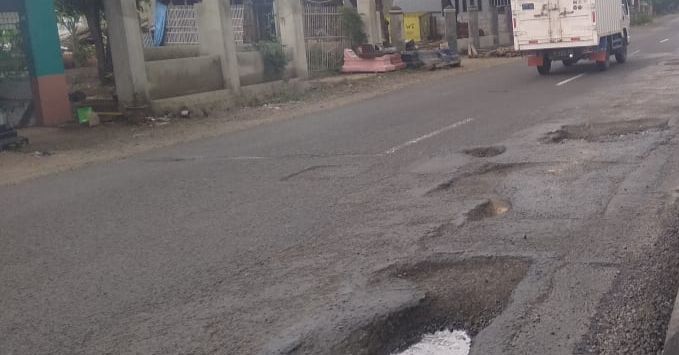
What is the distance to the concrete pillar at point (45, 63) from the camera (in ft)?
52.9

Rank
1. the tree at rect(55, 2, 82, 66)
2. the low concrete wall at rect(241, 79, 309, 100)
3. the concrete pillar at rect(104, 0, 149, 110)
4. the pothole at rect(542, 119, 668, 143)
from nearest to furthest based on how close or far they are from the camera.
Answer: the pothole at rect(542, 119, 668, 143), the concrete pillar at rect(104, 0, 149, 110), the low concrete wall at rect(241, 79, 309, 100), the tree at rect(55, 2, 82, 66)

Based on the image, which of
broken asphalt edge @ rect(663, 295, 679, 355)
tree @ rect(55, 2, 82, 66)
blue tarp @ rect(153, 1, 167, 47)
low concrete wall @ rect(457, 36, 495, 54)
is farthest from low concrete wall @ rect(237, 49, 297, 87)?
low concrete wall @ rect(457, 36, 495, 54)

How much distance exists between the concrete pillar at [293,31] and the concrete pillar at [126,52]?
242 inches

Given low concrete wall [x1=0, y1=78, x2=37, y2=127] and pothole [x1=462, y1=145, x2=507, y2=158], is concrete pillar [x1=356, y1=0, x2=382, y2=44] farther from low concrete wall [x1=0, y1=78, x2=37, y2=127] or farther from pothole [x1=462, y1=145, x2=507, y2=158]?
pothole [x1=462, y1=145, x2=507, y2=158]

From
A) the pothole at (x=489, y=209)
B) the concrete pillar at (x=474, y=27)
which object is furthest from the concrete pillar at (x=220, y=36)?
the concrete pillar at (x=474, y=27)

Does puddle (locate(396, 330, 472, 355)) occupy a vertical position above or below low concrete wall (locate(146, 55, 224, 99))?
below

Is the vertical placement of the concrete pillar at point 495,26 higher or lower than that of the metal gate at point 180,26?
lower

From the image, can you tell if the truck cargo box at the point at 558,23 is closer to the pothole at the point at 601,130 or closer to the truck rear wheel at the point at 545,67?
the truck rear wheel at the point at 545,67

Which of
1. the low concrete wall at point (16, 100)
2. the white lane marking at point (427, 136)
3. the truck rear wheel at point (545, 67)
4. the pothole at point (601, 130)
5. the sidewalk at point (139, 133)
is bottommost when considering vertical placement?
the pothole at point (601, 130)

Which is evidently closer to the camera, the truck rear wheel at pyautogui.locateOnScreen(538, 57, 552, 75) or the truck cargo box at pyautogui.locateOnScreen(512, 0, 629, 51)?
the truck cargo box at pyautogui.locateOnScreen(512, 0, 629, 51)

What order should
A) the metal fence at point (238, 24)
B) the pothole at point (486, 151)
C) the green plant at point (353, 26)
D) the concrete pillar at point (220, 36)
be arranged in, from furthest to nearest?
the metal fence at point (238, 24) → the green plant at point (353, 26) → the concrete pillar at point (220, 36) → the pothole at point (486, 151)

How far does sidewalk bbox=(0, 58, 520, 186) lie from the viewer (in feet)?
39.8

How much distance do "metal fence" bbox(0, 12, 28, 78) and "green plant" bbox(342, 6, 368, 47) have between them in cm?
1435

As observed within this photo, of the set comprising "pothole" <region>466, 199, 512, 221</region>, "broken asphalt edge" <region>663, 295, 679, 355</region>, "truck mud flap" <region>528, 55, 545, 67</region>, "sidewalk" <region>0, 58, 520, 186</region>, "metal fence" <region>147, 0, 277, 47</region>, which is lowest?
"broken asphalt edge" <region>663, 295, 679, 355</region>
